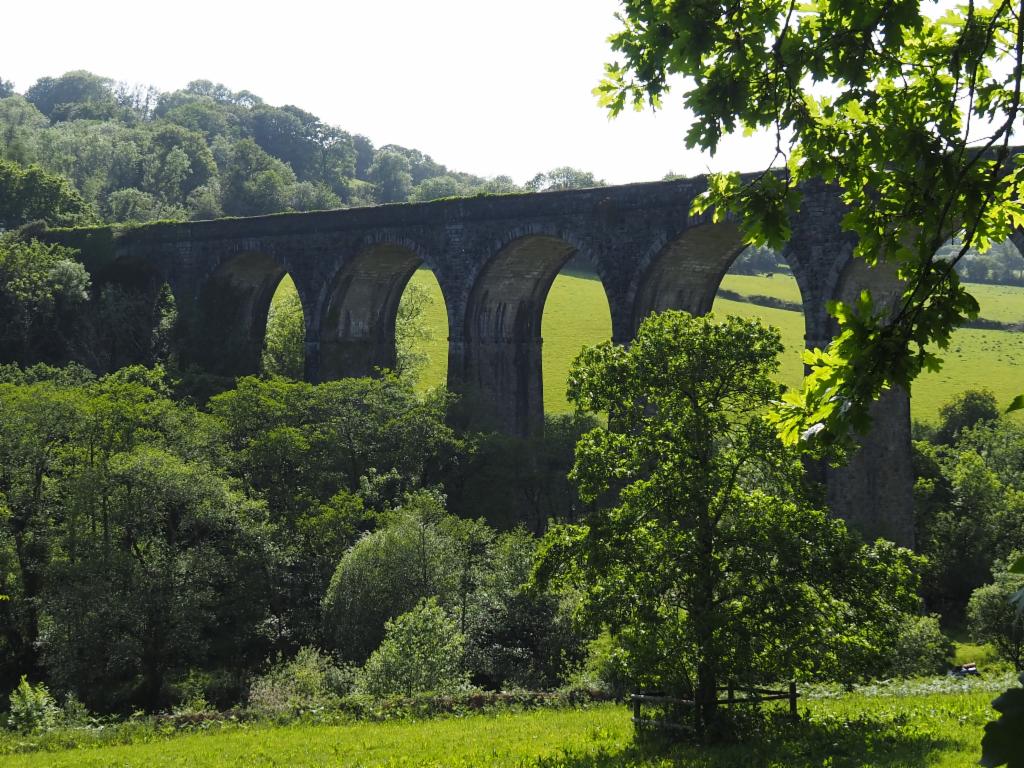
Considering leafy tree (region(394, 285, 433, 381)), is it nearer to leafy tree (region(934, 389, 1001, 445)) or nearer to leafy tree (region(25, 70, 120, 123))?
leafy tree (region(934, 389, 1001, 445))

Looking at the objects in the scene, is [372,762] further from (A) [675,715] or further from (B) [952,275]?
(B) [952,275]

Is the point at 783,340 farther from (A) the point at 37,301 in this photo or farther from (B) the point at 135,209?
(B) the point at 135,209

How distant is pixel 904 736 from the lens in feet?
41.6

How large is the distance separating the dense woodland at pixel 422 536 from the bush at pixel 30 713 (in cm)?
132

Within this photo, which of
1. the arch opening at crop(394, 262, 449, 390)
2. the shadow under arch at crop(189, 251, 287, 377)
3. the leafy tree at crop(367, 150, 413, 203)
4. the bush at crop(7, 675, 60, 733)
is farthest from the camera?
the leafy tree at crop(367, 150, 413, 203)

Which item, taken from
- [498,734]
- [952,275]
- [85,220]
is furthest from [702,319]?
[85,220]

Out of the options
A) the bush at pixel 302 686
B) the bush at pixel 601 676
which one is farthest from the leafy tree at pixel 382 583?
the bush at pixel 601 676

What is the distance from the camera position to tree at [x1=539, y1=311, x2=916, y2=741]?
13664mm

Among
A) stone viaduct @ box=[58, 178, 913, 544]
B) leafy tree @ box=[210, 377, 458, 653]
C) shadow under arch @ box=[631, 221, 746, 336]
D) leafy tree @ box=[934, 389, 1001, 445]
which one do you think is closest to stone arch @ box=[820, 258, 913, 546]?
stone viaduct @ box=[58, 178, 913, 544]

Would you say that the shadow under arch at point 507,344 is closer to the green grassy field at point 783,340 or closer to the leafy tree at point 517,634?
the leafy tree at point 517,634

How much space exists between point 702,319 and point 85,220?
50262 millimetres

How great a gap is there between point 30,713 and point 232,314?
2452 centimetres

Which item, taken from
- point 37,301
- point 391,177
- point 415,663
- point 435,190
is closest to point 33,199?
point 37,301

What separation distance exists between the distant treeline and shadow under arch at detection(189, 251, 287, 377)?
17749mm
